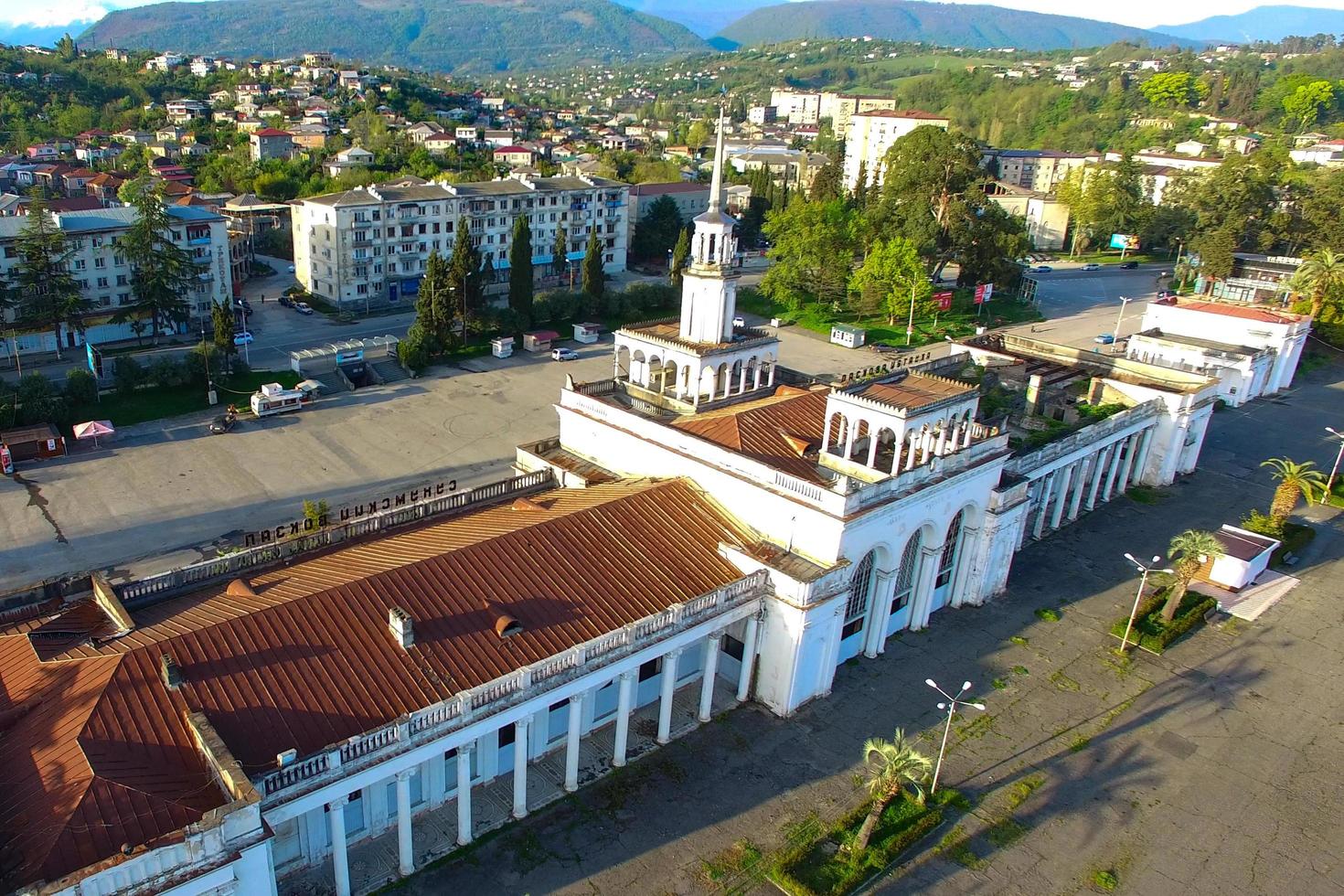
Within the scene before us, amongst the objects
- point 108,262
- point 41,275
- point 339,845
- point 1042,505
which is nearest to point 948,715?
point 1042,505

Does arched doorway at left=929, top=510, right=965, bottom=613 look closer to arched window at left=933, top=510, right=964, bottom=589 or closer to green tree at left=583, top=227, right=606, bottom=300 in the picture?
arched window at left=933, top=510, right=964, bottom=589

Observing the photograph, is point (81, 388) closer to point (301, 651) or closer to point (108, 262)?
point (108, 262)

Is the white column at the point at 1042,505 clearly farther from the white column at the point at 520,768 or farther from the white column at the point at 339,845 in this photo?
the white column at the point at 339,845

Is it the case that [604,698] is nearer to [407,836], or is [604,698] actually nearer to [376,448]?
[407,836]

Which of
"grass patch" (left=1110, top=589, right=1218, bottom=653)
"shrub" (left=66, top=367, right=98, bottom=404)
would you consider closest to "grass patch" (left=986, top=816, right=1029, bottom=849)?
"grass patch" (left=1110, top=589, right=1218, bottom=653)

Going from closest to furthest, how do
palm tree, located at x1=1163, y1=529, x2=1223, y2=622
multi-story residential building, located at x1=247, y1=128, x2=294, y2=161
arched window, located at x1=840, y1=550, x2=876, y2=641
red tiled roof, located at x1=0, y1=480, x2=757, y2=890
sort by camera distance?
red tiled roof, located at x1=0, y1=480, x2=757, y2=890
arched window, located at x1=840, y1=550, x2=876, y2=641
palm tree, located at x1=1163, y1=529, x2=1223, y2=622
multi-story residential building, located at x1=247, y1=128, x2=294, y2=161

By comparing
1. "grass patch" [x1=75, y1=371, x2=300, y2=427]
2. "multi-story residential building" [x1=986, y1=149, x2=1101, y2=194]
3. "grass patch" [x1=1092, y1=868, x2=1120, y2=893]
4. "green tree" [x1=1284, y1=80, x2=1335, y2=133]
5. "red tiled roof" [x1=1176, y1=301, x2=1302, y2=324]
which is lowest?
"grass patch" [x1=75, y1=371, x2=300, y2=427]
